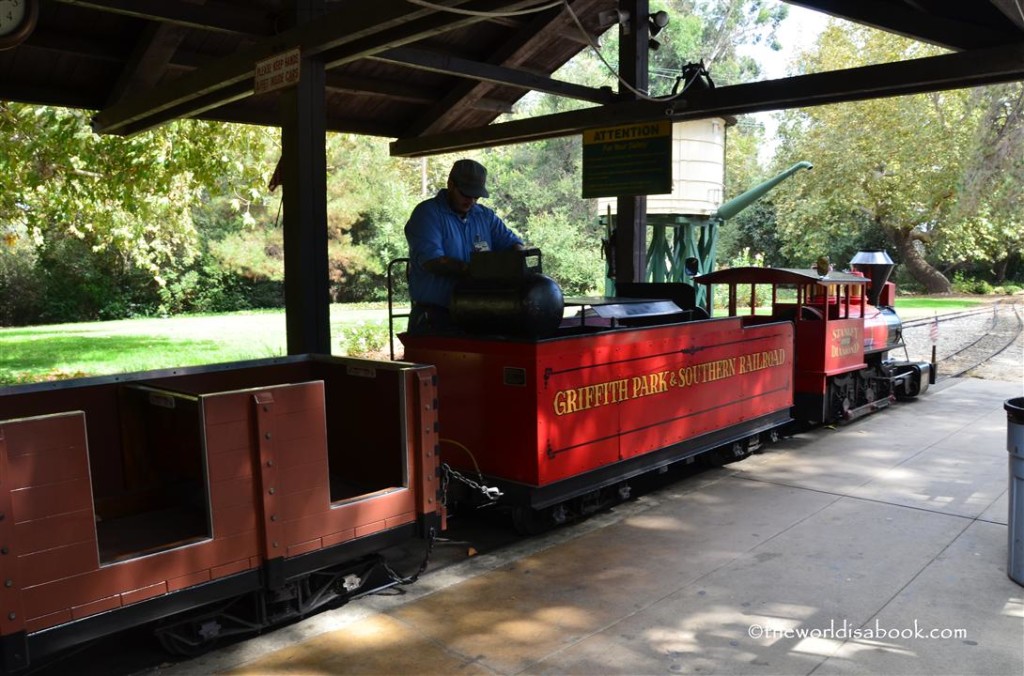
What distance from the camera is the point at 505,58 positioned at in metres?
9.38

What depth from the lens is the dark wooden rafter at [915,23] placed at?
6.09m

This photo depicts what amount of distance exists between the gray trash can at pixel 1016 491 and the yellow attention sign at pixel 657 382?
2.46 meters

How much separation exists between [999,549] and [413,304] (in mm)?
4672

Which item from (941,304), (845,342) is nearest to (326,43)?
(845,342)

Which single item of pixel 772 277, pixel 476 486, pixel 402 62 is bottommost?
pixel 476 486

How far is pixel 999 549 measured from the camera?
17.4ft

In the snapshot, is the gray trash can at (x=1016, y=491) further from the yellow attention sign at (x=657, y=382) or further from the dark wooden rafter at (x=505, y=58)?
the dark wooden rafter at (x=505, y=58)

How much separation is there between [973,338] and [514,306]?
16372mm

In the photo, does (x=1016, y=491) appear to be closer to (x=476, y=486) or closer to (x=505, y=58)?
(x=476, y=486)

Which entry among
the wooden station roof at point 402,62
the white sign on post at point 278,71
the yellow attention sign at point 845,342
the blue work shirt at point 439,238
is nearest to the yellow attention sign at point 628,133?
the wooden station roof at point 402,62

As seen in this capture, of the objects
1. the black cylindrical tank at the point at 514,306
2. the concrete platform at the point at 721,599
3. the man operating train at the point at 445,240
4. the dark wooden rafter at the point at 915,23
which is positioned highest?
the dark wooden rafter at the point at 915,23

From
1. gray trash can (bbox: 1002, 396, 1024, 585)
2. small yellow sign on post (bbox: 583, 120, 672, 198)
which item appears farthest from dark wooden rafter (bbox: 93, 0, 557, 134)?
gray trash can (bbox: 1002, 396, 1024, 585)

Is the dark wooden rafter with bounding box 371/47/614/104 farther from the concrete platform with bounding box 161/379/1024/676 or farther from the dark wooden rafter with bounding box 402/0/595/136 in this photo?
the concrete platform with bounding box 161/379/1024/676

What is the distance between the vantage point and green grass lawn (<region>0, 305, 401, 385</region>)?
16328 mm
